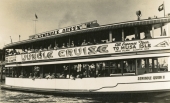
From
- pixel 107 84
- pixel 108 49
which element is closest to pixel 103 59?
pixel 108 49

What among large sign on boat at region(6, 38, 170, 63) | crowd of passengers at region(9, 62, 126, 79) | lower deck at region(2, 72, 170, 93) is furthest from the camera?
crowd of passengers at region(9, 62, 126, 79)

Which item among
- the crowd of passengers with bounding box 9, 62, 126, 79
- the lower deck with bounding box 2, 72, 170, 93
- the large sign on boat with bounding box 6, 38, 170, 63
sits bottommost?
the lower deck with bounding box 2, 72, 170, 93

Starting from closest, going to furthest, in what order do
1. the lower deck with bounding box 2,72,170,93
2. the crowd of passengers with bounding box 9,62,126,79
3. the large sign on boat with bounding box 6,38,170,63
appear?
the lower deck with bounding box 2,72,170,93 < the large sign on boat with bounding box 6,38,170,63 < the crowd of passengers with bounding box 9,62,126,79

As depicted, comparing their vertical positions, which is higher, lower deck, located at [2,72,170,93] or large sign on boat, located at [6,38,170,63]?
large sign on boat, located at [6,38,170,63]

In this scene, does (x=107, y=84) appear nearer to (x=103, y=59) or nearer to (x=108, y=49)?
(x=103, y=59)

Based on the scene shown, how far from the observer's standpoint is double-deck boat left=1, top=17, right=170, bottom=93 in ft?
31.3

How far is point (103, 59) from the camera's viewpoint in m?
10.7

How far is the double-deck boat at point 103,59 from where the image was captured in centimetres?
954

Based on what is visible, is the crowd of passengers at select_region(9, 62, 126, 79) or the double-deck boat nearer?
the double-deck boat

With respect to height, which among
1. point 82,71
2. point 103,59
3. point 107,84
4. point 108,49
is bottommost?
point 107,84

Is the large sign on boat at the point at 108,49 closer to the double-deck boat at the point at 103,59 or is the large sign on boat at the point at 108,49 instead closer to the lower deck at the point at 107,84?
the double-deck boat at the point at 103,59

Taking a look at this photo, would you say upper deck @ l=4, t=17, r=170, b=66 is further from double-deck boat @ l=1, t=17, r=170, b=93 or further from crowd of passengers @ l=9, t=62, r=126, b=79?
crowd of passengers @ l=9, t=62, r=126, b=79

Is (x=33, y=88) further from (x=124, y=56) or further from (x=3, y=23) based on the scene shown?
(x=124, y=56)

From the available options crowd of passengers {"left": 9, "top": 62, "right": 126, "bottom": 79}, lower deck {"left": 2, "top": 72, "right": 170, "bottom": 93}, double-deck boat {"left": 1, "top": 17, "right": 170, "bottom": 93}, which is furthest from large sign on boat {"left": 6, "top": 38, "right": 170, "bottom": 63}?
lower deck {"left": 2, "top": 72, "right": 170, "bottom": 93}
